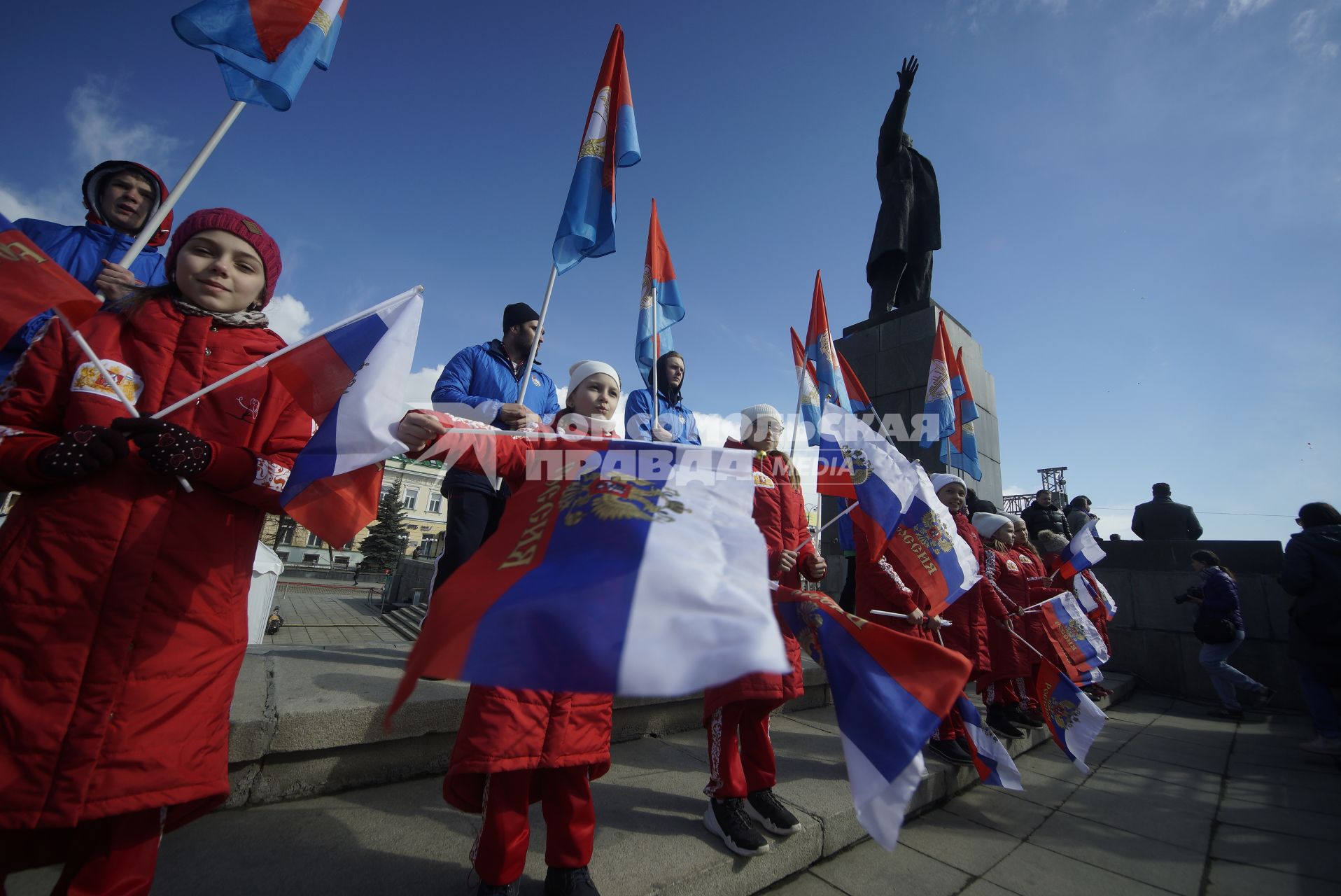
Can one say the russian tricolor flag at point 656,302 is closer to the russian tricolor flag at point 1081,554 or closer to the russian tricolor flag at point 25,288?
the russian tricolor flag at point 25,288

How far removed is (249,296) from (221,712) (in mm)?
1190

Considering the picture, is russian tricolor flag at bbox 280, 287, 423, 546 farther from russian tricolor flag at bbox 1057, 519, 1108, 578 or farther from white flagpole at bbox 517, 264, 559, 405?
russian tricolor flag at bbox 1057, 519, 1108, 578

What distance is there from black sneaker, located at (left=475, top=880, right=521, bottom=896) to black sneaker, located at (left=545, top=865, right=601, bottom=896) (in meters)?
0.11

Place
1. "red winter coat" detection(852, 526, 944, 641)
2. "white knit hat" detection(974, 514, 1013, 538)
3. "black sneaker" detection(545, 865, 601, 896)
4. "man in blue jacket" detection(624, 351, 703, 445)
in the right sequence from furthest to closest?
"white knit hat" detection(974, 514, 1013, 538)
"man in blue jacket" detection(624, 351, 703, 445)
"red winter coat" detection(852, 526, 944, 641)
"black sneaker" detection(545, 865, 601, 896)

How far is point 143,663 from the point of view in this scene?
4.14ft

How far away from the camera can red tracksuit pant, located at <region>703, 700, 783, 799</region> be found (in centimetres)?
232

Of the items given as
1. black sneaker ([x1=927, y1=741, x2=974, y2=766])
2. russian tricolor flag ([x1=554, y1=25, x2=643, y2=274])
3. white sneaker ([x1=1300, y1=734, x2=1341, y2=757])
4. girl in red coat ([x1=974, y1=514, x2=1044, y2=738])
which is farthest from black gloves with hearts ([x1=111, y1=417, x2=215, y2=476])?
white sneaker ([x1=1300, y1=734, x2=1341, y2=757])

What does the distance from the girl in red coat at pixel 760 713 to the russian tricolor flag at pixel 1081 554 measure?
4.19 m

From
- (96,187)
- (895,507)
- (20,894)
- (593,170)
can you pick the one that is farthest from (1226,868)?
(96,187)

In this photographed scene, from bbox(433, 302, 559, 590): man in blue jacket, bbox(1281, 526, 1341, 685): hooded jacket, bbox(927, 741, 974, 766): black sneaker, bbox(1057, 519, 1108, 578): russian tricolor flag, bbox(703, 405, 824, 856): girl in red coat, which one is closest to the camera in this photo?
bbox(703, 405, 824, 856): girl in red coat

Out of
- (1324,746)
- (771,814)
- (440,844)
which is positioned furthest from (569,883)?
(1324,746)

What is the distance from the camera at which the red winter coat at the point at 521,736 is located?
1.64 metres

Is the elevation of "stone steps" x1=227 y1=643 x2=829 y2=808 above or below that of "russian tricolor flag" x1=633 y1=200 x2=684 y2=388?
below

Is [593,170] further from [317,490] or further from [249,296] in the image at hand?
[317,490]
